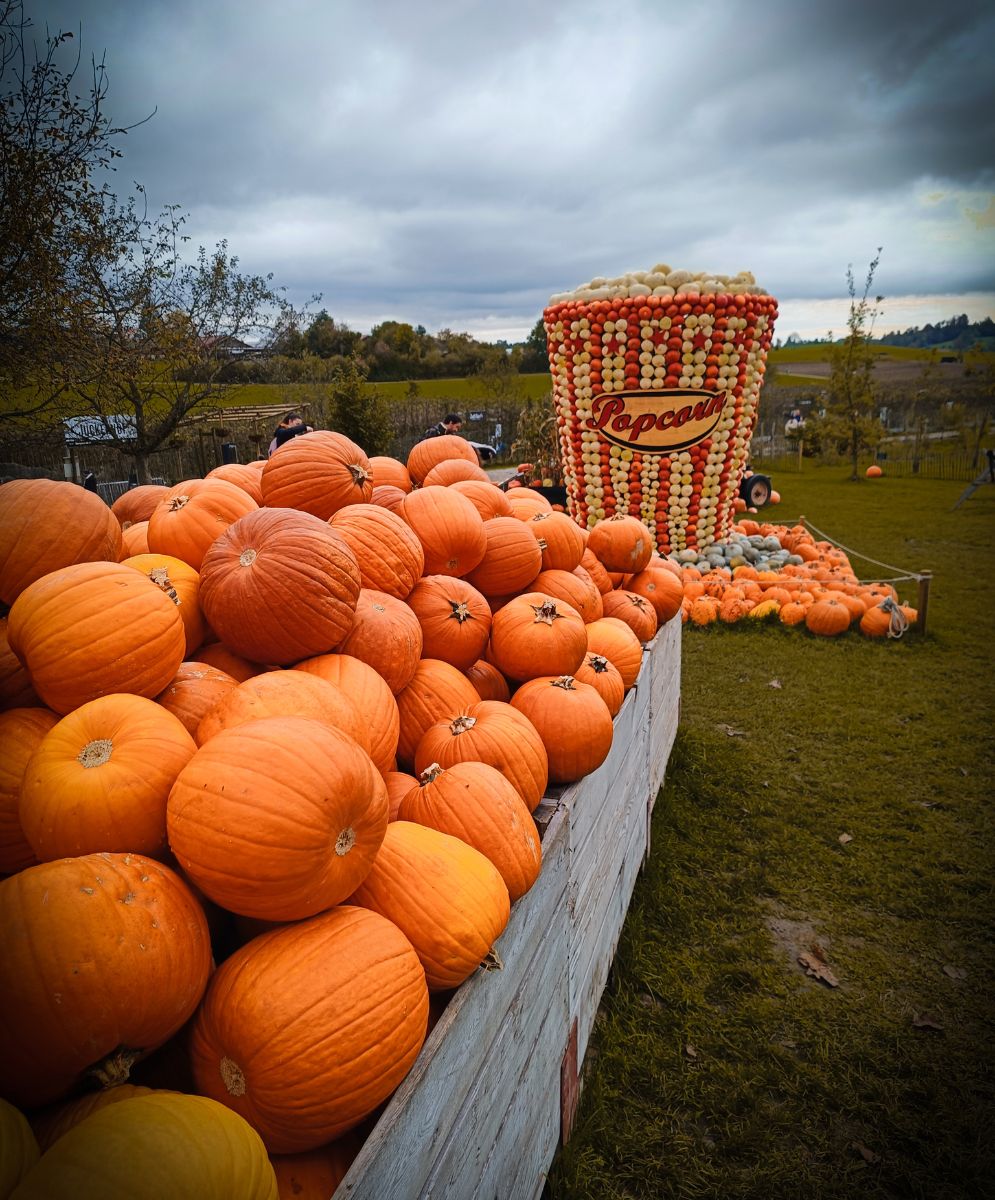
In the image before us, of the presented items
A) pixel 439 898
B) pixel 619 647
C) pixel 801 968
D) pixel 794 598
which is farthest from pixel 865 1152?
pixel 794 598

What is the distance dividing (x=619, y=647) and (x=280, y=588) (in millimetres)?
1612

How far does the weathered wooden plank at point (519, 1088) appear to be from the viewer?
1281 mm

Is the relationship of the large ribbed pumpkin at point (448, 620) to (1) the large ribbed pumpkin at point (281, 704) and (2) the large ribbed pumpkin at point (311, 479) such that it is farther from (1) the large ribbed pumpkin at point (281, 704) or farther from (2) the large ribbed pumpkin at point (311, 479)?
(1) the large ribbed pumpkin at point (281, 704)

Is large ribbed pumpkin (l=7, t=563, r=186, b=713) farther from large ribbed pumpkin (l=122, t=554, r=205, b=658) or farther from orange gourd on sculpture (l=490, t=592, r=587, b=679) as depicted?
orange gourd on sculpture (l=490, t=592, r=587, b=679)

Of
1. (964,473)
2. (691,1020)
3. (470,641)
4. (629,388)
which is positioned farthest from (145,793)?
(964,473)

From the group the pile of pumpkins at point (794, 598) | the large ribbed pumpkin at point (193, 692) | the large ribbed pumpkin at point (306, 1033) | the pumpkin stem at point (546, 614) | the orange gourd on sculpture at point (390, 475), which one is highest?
the orange gourd on sculpture at point (390, 475)

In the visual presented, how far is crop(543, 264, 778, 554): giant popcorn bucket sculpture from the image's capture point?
24.9 feet

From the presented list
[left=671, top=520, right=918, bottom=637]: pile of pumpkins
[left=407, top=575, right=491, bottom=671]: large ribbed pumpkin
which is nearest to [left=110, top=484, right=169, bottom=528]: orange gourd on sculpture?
[left=407, top=575, right=491, bottom=671]: large ribbed pumpkin

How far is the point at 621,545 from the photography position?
352 centimetres

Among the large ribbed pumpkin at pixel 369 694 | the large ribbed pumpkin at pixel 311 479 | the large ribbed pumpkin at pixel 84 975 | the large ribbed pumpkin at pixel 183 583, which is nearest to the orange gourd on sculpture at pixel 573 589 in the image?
the large ribbed pumpkin at pixel 311 479

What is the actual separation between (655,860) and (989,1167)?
169 cm

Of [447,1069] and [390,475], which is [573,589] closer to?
[390,475]

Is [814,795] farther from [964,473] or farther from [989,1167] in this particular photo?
[964,473]

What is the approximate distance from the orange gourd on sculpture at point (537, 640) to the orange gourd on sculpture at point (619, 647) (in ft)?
1.35
